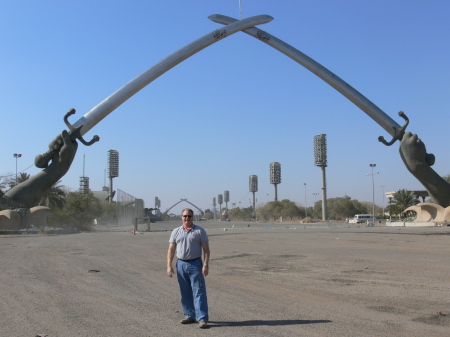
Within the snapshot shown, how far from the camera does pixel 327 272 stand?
1191 centimetres

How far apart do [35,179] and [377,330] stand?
120ft

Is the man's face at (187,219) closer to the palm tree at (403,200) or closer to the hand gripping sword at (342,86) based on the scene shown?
the hand gripping sword at (342,86)

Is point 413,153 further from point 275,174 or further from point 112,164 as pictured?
point 112,164

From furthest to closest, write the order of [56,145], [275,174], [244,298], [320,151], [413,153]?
[275,174], [320,151], [56,145], [413,153], [244,298]

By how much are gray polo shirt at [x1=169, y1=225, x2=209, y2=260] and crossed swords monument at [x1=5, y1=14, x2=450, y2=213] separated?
110 ft

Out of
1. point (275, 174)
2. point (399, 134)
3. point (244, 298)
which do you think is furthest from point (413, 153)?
point (275, 174)

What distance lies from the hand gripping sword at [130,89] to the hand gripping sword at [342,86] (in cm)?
377

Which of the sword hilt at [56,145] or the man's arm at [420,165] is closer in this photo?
the man's arm at [420,165]

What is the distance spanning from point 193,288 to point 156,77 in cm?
3858

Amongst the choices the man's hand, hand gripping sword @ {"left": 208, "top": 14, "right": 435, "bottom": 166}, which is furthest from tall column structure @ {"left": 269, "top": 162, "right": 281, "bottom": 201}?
the man's hand

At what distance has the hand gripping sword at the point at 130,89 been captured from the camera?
40.0 m

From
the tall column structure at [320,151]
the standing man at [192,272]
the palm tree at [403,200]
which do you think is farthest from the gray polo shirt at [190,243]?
the tall column structure at [320,151]

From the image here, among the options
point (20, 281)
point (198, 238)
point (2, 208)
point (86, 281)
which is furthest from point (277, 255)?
point (2, 208)

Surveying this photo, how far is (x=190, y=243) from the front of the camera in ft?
22.1
